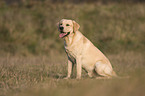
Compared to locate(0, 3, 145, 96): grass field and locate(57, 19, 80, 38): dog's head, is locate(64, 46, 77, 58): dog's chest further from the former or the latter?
locate(0, 3, 145, 96): grass field

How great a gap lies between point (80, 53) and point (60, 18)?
36.9 feet

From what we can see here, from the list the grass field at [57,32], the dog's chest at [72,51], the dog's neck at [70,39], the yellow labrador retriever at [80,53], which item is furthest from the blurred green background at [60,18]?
the dog's chest at [72,51]

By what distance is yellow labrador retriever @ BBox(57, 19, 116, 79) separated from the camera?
19.7ft

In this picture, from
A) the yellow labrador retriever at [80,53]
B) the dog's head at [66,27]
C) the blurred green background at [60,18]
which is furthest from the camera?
the blurred green background at [60,18]

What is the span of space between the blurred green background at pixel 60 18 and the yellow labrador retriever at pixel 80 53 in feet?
22.5

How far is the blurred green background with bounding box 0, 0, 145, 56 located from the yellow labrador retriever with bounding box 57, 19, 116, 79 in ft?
22.5

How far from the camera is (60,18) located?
17.0 metres

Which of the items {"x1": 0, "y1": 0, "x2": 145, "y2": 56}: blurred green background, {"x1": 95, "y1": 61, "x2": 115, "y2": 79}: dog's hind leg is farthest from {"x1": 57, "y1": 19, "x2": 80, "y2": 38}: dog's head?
{"x1": 0, "y1": 0, "x2": 145, "y2": 56}: blurred green background

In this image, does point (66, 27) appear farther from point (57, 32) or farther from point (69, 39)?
point (57, 32)

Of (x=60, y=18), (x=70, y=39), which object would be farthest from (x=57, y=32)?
(x=70, y=39)

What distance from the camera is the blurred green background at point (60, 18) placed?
14062 millimetres

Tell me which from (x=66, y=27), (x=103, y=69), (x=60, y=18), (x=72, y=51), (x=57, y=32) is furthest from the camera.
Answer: (x=60, y=18)

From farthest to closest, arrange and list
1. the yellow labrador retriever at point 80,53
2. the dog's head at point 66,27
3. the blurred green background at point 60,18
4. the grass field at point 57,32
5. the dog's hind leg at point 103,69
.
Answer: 1. the blurred green background at point 60,18
2. the grass field at point 57,32
3. the dog's hind leg at point 103,69
4. the yellow labrador retriever at point 80,53
5. the dog's head at point 66,27

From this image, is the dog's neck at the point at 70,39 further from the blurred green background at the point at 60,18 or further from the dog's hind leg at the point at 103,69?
the blurred green background at the point at 60,18
